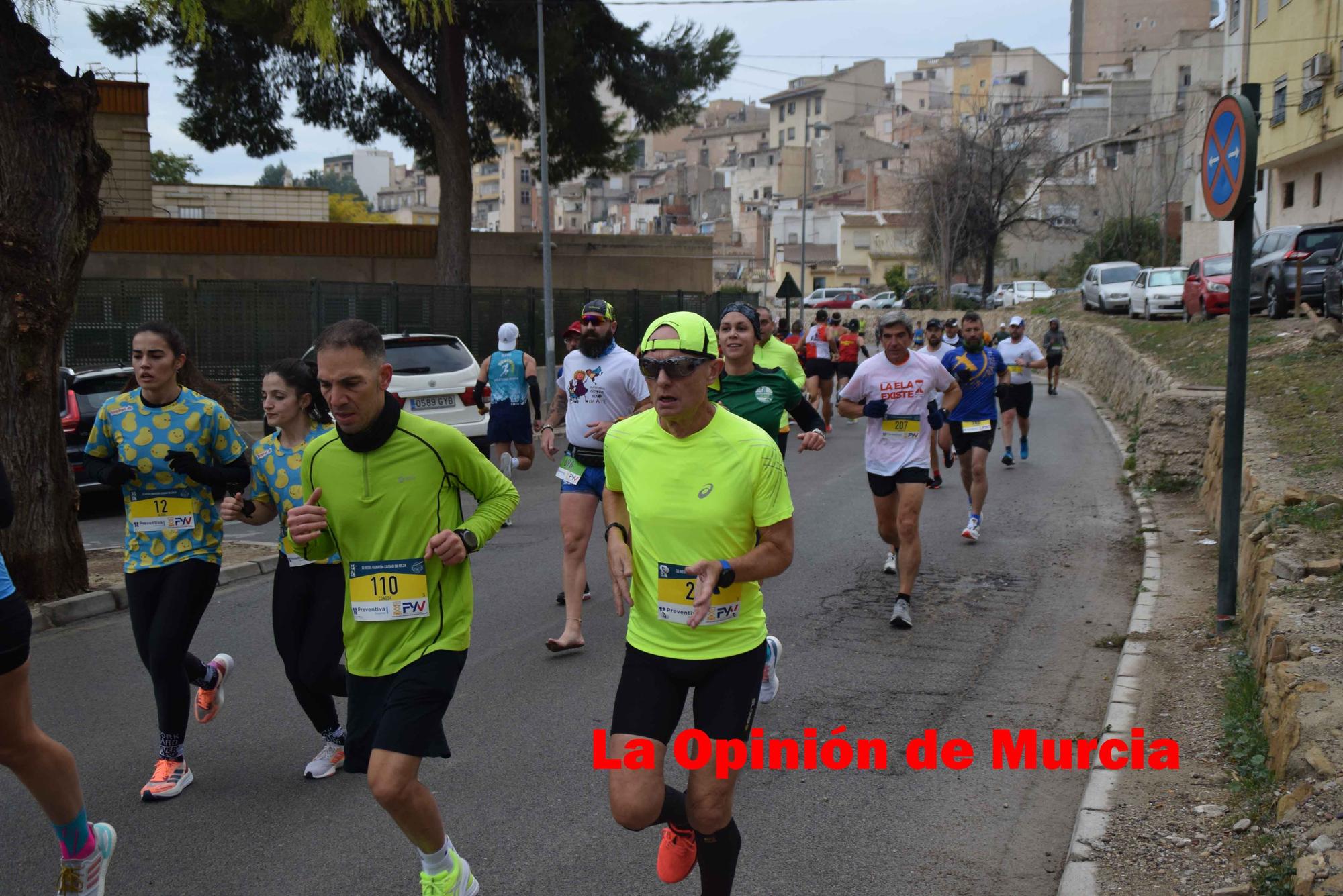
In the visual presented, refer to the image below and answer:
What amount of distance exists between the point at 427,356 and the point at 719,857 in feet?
39.0

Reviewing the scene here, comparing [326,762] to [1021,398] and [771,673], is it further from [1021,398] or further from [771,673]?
[1021,398]

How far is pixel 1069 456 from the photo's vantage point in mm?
17578

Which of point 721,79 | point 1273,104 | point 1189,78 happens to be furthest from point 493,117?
point 1189,78

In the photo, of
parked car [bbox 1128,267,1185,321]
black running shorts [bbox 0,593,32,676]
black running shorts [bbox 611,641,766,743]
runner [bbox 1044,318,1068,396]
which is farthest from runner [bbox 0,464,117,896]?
parked car [bbox 1128,267,1185,321]

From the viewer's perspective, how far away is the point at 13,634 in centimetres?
379

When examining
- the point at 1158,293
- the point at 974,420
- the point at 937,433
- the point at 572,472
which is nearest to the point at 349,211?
the point at 1158,293

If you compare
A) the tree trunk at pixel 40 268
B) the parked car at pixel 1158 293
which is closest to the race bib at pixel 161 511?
the tree trunk at pixel 40 268

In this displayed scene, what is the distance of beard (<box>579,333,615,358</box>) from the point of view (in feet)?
25.7

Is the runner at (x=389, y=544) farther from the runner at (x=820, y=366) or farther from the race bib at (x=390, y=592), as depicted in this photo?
the runner at (x=820, y=366)

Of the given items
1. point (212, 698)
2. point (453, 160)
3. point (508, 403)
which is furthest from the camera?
point (453, 160)

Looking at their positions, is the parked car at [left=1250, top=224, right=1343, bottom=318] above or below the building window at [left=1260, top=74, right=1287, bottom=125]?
below

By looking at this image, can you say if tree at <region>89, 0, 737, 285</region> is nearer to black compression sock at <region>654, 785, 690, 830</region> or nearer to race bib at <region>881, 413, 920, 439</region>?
race bib at <region>881, 413, 920, 439</region>

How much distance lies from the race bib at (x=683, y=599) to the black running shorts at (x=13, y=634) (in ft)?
0.95

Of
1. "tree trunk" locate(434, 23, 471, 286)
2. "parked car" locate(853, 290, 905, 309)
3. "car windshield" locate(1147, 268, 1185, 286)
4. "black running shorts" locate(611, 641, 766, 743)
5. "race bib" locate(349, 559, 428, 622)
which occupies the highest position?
"tree trunk" locate(434, 23, 471, 286)
